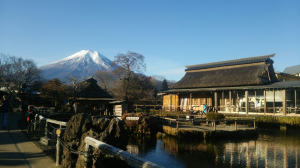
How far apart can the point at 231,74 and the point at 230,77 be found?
88 cm

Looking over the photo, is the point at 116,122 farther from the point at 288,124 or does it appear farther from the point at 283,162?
the point at 288,124

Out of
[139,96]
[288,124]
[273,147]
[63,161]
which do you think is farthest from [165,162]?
[139,96]

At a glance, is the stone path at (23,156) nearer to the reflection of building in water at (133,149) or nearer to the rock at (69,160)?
the rock at (69,160)

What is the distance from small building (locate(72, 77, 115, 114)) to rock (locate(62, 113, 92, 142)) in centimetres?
2153

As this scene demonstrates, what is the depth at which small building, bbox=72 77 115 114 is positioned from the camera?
28384 mm

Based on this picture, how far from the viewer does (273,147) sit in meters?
14.5

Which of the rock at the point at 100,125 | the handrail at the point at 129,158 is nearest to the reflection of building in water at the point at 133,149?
the rock at the point at 100,125

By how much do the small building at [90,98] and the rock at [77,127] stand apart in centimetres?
2153

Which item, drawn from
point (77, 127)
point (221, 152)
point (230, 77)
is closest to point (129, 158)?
point (77, 127)

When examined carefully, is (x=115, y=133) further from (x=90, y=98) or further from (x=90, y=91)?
(x=90, y=91)

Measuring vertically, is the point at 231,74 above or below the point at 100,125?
above

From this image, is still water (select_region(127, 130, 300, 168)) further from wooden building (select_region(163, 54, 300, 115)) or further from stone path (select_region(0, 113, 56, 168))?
wooden building (select_region(163, 54, 300, 115))

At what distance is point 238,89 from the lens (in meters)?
26.0

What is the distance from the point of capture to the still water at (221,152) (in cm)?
1110
